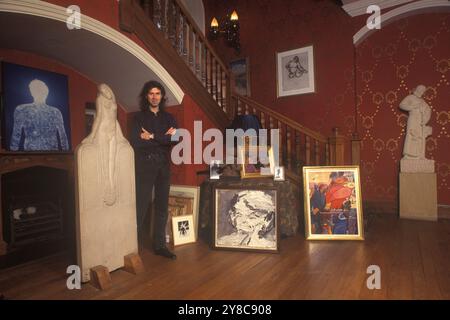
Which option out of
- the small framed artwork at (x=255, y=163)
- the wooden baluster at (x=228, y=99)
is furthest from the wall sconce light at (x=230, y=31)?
the small framed artwork at (x=255, y=163)

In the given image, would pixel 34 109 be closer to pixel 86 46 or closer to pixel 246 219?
pixel 86 46

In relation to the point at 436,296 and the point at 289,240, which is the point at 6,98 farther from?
the point at 436,296

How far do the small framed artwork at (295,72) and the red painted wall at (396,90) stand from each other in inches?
30.4

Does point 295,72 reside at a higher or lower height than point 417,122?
higher

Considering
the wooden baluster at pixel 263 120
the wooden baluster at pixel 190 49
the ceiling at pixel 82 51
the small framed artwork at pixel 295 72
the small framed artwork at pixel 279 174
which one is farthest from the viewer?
the small framed artwork at pixel 295 72

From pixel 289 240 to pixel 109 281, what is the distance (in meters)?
1.86

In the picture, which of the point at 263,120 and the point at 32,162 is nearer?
the point at 32,162

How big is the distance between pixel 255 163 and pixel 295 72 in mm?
2518

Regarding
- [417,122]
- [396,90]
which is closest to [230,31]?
[396,90]

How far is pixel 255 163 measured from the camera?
11.1ft

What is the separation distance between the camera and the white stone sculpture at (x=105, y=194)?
207 centimetres

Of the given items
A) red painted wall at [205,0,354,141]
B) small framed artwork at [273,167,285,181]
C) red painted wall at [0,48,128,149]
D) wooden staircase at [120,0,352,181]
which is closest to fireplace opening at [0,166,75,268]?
red painted wall at [0,48,128,149]

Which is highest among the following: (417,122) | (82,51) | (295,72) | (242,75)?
(242,75)

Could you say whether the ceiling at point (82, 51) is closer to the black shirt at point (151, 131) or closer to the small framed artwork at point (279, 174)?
the black shirt at point (151, 131)
